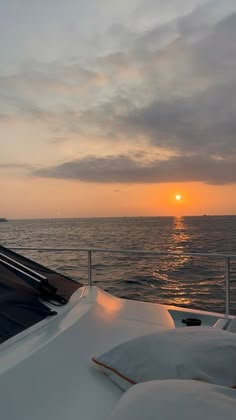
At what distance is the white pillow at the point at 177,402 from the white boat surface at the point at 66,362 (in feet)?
0.85

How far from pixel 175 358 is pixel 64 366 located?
1.67 feet

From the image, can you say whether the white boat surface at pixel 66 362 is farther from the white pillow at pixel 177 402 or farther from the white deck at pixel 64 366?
the white pillow at pixel 177 402

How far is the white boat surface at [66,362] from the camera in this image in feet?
3.91

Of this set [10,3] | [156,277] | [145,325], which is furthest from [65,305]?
[156,277]

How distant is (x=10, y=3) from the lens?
3730 millimetres

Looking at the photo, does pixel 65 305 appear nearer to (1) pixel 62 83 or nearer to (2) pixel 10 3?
(2) pixel 10 3

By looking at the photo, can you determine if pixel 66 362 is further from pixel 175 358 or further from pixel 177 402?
pixel 177 402

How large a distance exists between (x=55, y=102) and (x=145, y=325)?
5318 millimetres

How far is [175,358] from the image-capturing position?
1.21 meters

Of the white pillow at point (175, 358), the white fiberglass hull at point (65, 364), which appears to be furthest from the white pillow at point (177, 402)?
the white fiberglass hull at point (65, 364)

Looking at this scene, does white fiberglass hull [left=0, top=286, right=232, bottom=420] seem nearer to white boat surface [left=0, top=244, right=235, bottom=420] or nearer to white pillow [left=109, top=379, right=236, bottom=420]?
white boat surface [left=0, top=244, right=235, bottom=420]

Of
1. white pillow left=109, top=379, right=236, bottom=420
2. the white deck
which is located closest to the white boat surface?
the white deck

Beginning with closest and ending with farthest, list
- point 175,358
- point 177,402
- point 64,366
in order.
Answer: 1. point 177,402
2. point 175,358
3. point 64,366

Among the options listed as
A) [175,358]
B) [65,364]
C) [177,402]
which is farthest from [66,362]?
[177,402]
